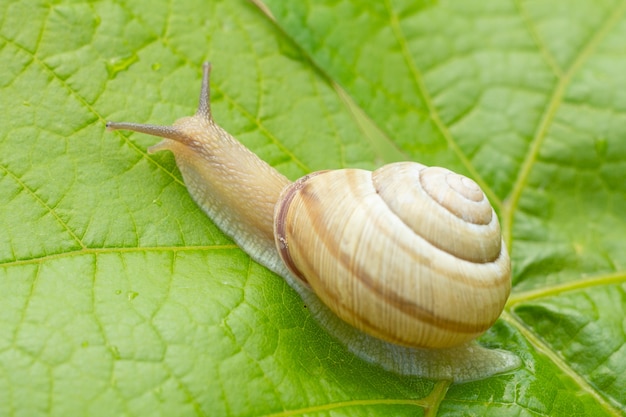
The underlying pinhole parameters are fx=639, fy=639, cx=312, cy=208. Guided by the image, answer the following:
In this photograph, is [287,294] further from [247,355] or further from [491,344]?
[491,344]

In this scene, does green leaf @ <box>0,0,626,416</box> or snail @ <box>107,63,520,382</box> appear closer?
green leaf @ <box>0,0,626,416</box>

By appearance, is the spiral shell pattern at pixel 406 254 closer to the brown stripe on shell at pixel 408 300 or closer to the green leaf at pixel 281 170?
the brown stripe on shell at pixel 408 300

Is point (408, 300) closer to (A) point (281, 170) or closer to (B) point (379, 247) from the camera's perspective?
(B) point (379, 247)

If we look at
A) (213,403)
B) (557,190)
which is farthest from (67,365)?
(557,190)

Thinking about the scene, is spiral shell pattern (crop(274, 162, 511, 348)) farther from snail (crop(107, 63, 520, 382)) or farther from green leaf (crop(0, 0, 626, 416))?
green leaf (crop(0, 0, 626, 416))

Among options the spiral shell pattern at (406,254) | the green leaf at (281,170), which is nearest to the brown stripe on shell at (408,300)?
the spiral shell pattern at (406,254)

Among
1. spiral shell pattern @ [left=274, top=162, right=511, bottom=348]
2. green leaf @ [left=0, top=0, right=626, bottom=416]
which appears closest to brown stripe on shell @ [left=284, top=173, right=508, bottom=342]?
spiral shell pattern @ [left=274, top=162, right=511, bottom=348]

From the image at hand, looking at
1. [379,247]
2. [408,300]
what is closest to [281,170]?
[379,247]
